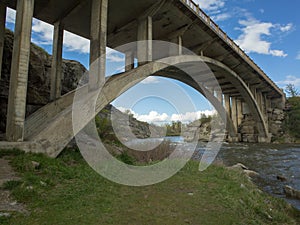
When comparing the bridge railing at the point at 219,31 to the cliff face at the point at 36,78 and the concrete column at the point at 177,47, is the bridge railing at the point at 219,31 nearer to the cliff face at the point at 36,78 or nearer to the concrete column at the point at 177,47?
the concrete column at the point at 177,47

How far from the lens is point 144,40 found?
36.8 ft

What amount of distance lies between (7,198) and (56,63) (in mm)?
9096

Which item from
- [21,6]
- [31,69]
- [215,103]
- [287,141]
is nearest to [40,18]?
[31,69]

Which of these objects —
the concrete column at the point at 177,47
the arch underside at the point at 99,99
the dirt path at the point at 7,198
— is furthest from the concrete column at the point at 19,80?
the concrete column at the point at 177,47

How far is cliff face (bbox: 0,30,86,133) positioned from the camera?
31.8ft

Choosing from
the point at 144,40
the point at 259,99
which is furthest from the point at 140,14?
the point at 259,99

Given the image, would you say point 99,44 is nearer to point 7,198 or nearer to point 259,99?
point 7,198

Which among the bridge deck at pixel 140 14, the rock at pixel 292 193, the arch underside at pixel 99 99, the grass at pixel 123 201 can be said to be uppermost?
the bridge deck at pixel 140 14

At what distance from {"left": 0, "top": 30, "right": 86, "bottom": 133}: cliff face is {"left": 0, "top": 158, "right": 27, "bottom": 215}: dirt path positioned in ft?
18.6

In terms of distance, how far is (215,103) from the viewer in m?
28.3

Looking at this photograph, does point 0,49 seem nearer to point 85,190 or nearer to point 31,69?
point 31,69

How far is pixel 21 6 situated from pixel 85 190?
239 inches

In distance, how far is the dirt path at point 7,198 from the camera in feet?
9.44

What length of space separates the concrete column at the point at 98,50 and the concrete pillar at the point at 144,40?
120 inches
